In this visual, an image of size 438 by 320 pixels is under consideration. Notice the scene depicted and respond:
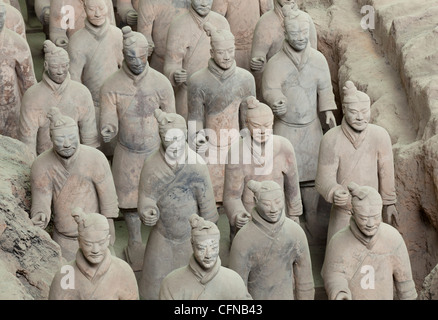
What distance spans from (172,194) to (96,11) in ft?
6.90

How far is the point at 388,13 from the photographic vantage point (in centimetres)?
1059

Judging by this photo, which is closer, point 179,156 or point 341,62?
point 179,156

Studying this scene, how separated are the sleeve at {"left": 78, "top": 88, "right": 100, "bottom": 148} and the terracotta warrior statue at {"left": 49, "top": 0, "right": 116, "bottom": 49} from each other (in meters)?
1.57

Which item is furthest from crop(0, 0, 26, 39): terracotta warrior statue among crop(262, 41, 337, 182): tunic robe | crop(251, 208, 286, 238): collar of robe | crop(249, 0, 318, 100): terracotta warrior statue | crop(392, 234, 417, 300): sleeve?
crop(392, 234, 417, 300): sleeve

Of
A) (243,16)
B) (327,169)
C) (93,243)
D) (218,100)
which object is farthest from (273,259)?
Answer: (243,16)

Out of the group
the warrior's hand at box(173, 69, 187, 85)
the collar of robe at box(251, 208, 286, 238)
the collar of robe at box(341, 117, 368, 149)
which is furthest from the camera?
the warrior's hand at box(173, 69, 187, 85)

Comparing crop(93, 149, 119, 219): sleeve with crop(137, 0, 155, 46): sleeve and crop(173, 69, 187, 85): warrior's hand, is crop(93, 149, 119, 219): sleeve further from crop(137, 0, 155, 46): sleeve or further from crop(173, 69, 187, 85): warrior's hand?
crop(137, 0, 155, 46): sleeve

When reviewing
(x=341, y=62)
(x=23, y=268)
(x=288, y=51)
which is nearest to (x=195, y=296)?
(x=23, y=268)

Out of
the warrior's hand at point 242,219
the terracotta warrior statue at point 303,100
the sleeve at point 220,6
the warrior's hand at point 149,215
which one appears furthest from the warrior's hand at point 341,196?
the sleeve at point 220,6

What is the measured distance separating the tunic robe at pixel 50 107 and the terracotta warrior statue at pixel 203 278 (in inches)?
81.9

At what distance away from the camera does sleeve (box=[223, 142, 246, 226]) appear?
27.9 ft

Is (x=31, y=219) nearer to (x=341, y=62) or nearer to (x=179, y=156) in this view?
(x=179, y=156)

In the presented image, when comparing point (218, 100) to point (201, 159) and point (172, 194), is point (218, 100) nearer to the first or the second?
point (201, 159)

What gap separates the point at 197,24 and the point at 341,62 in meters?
1.31
